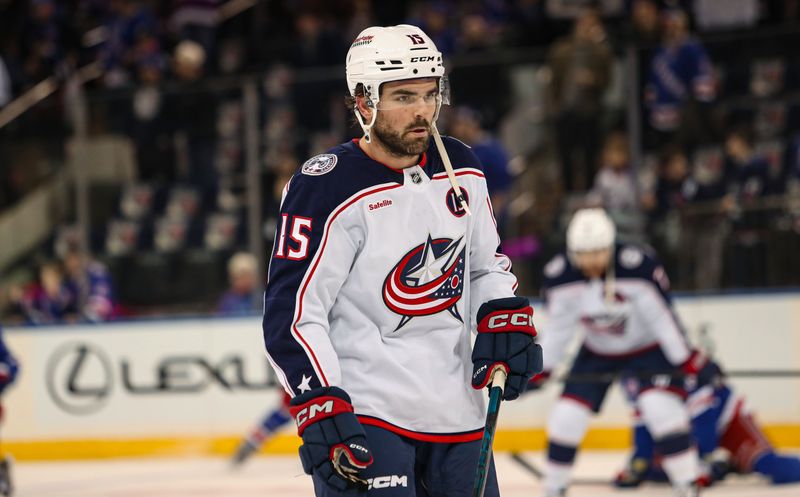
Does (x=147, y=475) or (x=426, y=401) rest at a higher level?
(x=426, y=401)

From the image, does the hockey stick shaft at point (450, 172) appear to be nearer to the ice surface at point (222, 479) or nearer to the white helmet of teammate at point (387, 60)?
the white helmet of teammate at point (387, 60)

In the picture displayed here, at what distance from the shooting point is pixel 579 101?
25.7 feet

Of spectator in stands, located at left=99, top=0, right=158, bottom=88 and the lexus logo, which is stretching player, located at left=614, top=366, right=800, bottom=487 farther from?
spectator in stands, located at left=99, top=0, right=158, bottom=88

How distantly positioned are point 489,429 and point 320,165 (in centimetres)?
61

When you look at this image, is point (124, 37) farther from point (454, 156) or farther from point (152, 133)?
point (454, 156)

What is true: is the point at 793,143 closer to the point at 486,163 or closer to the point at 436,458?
the point at 486,163

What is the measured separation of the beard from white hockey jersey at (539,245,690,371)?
3.35 m

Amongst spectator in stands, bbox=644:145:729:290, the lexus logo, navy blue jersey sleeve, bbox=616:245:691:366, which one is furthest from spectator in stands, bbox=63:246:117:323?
navy blue jersey sleeve, bbox=616:245:691:366

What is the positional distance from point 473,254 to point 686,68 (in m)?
5.21

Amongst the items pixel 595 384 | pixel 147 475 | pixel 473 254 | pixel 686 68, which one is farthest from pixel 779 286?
pixel 473 254

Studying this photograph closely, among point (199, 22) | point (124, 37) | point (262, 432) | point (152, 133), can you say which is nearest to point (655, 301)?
point (262, 432)

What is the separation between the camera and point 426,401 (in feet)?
8.59

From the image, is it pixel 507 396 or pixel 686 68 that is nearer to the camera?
pixel 507 396

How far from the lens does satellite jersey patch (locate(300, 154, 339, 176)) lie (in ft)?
8.52
